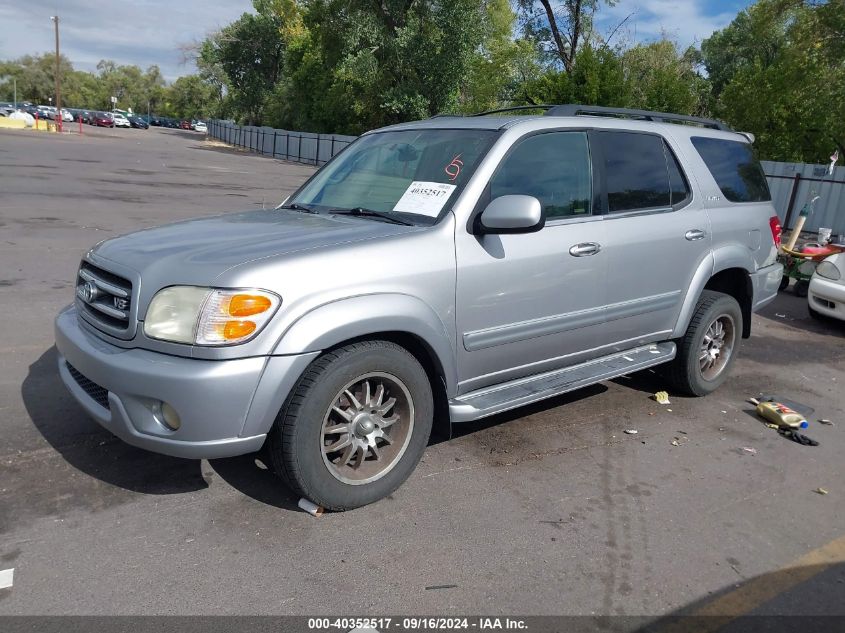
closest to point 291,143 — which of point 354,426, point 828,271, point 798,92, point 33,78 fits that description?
point 798,92

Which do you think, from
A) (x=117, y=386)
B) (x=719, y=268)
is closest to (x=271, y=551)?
(x=117, y=386)

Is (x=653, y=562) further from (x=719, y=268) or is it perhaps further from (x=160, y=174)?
(x=160, y=174)

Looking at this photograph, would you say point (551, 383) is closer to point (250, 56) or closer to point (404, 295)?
point (404, 295)

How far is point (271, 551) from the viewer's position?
304 cm

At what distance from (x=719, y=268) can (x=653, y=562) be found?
2.69 m

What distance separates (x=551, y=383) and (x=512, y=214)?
3.83 ft

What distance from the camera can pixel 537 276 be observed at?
12.7 feet

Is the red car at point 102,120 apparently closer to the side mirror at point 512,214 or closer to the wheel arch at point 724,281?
the wheel arch at point 724,281

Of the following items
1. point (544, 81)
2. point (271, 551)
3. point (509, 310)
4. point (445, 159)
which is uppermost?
point (544, 81)

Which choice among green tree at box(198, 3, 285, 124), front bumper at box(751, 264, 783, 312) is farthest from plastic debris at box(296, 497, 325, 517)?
green tree at box(198, 3, 285, 124)

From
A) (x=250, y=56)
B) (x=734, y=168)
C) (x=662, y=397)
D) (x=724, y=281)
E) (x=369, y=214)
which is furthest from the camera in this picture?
(x=250, y=56)

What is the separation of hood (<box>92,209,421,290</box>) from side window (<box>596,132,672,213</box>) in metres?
1.61

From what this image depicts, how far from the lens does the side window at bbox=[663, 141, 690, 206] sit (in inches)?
191

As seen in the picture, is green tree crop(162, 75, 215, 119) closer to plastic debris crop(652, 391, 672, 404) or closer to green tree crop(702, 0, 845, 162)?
green tree crop(702, 0, 845, 162)
